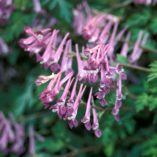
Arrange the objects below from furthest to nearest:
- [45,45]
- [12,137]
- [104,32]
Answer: [12,137] < [104,32] < [45,45]

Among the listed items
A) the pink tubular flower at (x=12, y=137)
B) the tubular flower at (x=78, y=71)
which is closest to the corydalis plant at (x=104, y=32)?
the tubular flower at (x=78, y=71)

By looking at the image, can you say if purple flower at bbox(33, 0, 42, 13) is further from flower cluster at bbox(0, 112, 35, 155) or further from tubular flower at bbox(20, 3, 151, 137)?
flower cluster at bbox(0, 112, 35, 155)

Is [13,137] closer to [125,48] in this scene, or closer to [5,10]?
[5,10]

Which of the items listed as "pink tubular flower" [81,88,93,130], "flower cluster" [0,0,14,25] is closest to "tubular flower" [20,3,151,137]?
"pink tubular flower" [81,88,93,130]

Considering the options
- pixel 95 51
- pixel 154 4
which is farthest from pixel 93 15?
pixel 95 51

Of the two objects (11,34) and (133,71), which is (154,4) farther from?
(11,34)

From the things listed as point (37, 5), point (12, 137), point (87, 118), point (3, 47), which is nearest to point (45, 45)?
point (87, 118)

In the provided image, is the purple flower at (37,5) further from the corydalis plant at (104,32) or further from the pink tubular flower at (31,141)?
the pink tubular flower at (31,141)
